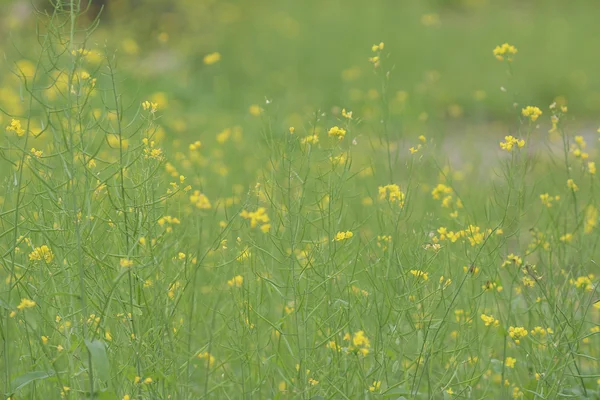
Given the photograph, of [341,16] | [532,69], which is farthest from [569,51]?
[341,16]

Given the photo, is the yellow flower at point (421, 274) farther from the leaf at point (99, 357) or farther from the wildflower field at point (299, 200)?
the leaf at point (99, 357)

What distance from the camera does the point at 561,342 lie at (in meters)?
2.45

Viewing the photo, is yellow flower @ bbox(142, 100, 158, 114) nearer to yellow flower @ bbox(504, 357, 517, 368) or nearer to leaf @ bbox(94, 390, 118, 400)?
leaf @ bbox(94, 390, 118, 400)

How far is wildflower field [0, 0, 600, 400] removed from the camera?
2305 millimetres

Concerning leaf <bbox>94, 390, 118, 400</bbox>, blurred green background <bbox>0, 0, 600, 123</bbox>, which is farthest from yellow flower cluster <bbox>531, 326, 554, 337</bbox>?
blurred green background <bbox>0, 0, 600, 123</bbox>

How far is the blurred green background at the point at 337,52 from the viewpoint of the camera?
6.92 meters

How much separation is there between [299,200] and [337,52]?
17.4ft

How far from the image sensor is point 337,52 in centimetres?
778

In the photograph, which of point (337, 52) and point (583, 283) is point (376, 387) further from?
point (337, 52)

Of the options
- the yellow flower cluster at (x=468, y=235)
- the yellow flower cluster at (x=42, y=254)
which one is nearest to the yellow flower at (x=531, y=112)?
the yellow flower cluster at (x=468, y=235)

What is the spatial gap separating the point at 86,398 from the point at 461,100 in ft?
17.6

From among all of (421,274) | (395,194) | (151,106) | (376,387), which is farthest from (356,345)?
(151,106)

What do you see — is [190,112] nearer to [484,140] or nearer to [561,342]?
[484,140]

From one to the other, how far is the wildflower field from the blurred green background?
0.03 meters
